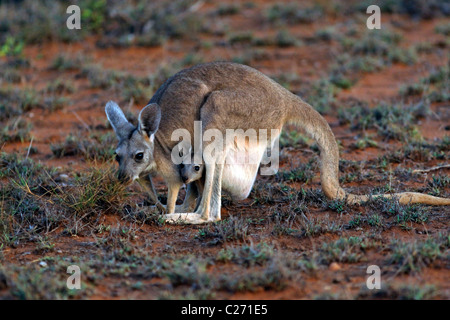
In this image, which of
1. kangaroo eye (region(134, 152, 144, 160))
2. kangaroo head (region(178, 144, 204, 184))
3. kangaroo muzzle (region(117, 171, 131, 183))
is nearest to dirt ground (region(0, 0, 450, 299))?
kangaroo muzzle (region(117, 171, 131, 183))

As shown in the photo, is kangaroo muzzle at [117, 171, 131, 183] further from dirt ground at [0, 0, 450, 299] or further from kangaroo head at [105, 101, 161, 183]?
dirt ground at [0, 0, 450, 299]

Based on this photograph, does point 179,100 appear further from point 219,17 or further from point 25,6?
point 25,6

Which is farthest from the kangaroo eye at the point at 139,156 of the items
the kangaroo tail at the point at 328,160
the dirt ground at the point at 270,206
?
the kangaroo tail at the point at 328,160

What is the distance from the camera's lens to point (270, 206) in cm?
549

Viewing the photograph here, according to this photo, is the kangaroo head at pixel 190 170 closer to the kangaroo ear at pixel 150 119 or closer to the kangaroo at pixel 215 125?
the kangaroo at pixel 215 125

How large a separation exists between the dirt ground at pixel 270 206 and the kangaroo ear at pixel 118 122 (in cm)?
35

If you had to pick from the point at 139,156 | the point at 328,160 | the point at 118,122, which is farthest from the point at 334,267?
the point at 118,122

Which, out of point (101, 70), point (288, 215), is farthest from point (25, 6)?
point (288, 215)

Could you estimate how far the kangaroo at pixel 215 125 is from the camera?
5.20 m

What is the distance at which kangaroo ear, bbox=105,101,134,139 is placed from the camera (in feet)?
17.5

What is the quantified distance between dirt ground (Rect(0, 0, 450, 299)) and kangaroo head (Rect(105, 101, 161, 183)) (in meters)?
0.23

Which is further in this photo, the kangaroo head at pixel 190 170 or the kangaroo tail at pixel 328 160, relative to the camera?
the kangaroo head at pixel 190 170

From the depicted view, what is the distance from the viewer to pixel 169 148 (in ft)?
17.8
